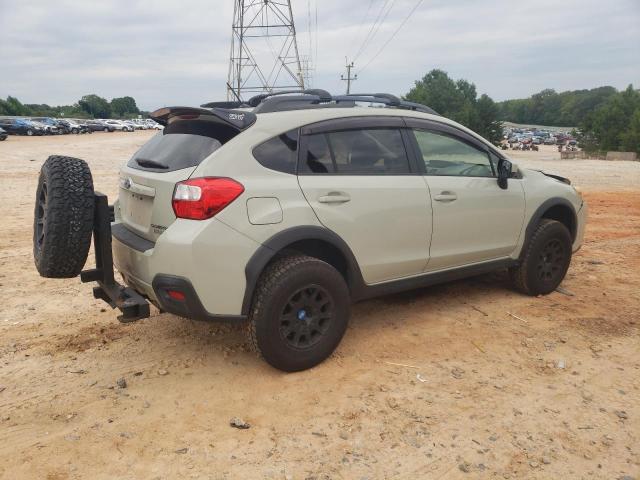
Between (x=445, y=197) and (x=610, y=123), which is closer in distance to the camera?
(x=445, y=197)

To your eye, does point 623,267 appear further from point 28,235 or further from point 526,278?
point 28,235

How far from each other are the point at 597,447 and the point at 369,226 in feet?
6.09

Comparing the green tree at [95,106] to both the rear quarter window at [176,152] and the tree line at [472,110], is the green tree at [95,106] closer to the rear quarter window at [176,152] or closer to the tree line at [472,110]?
the tree line at [472,110]

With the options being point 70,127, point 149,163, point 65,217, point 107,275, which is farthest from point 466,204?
point 70,127

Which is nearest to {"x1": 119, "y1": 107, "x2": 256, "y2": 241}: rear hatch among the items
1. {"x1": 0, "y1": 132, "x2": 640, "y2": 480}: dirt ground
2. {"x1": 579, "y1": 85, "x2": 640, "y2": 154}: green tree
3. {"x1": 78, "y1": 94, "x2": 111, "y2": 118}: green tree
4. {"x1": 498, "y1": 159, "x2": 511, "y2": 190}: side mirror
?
{"x1": 0, "y1": 132, "x2": 640, "y2": 480}: dirt ground

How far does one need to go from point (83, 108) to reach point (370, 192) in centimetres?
11515

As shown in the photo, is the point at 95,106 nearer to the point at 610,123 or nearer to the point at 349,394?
the point at 610,123

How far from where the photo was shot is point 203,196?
10.1ft

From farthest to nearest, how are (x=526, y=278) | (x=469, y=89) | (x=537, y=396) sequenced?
1. (x=469, y=89)
2. (x=526, y=278)
3. (x=537, y=396)

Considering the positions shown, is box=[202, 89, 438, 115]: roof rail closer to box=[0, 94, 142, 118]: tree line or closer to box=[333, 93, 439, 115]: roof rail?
box=[333, 93, 439, 115]: roof rail

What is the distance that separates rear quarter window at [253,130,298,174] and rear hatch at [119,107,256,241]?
19 centimetres

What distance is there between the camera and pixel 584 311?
15.4 ft

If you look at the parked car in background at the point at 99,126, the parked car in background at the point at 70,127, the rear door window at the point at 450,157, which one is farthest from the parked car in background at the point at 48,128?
the rear door window at the point at 450,157

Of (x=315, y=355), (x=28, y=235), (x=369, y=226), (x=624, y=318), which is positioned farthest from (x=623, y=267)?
(x=28, y=235)
